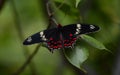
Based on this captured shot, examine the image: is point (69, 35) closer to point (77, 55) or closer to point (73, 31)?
point (73, 31)

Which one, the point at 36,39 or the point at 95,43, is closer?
the point at 95,43

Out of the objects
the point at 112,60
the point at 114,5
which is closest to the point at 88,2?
the point at 114,5

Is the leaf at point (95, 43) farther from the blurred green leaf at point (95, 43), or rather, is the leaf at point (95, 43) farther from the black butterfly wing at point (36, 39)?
the black butterfly wing at point (36, 39)

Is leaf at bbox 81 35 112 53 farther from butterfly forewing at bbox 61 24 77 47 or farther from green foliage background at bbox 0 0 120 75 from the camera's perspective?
green foliage background at bbox 0 0 120 75

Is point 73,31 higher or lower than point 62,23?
higher

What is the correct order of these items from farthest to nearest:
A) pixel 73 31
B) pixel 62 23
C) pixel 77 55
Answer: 1. pixel 62 23
2. pixel 73 31
3. pixel 77 55

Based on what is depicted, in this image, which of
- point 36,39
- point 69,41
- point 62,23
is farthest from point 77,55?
point 62,23

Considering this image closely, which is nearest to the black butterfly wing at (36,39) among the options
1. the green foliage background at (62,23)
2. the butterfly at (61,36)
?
the butterfly at (61,36)

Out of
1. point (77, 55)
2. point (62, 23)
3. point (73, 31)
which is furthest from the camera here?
point (62, 23)
